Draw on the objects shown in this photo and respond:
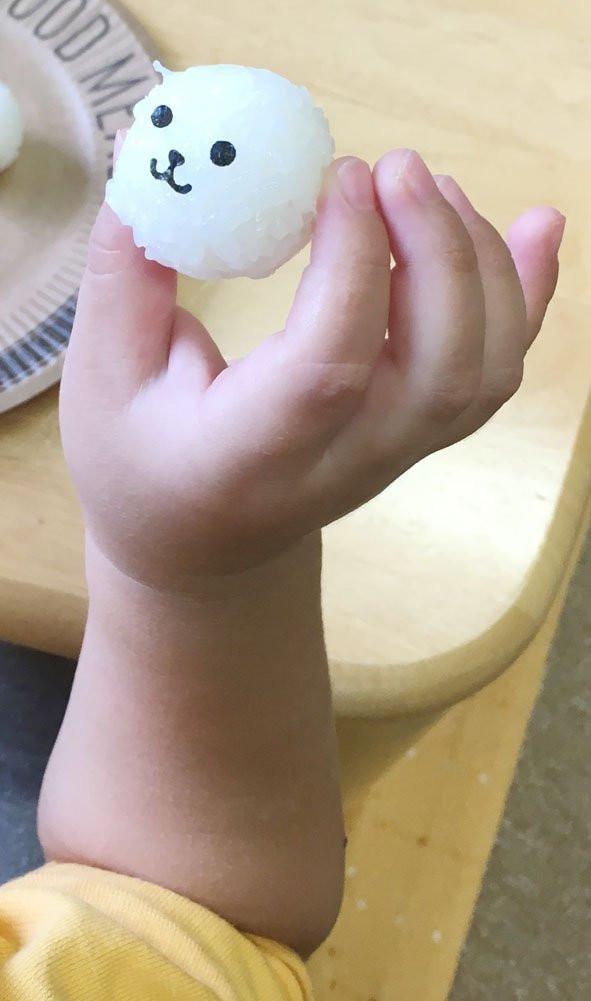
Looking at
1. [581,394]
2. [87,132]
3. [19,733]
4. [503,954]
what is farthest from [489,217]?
[503,954]

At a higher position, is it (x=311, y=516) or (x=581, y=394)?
(x=311, y=516)

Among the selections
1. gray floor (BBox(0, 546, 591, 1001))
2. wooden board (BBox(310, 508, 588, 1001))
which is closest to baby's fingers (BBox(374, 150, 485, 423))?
wooden board (BBox(310, 508, 588, 1001))

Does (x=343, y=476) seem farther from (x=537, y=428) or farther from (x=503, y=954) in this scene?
(x=503, y=954)

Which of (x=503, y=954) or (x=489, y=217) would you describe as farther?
(x=503, y=954)

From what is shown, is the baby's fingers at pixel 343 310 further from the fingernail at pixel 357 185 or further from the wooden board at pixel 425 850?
the wooden board at pixel 425 850

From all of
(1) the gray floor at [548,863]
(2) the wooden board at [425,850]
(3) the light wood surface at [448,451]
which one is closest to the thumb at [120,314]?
(3) the light wood surface at [448,451]

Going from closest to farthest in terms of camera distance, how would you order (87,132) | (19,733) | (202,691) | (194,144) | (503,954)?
(194,144) < (202,691) < (87,132) < (19,733) < (503,954)

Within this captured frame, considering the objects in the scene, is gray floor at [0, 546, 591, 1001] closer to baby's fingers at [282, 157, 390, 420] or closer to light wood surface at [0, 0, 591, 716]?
light wood surface at [0, 0, 591, 716]
